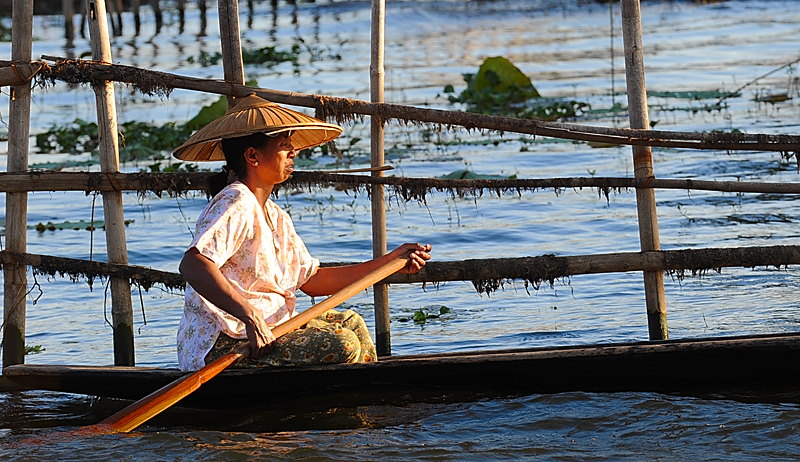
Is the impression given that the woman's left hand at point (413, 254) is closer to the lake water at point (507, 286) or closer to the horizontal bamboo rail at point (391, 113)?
the lake water at point (507, 286)

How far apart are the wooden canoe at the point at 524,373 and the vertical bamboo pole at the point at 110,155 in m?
0.42

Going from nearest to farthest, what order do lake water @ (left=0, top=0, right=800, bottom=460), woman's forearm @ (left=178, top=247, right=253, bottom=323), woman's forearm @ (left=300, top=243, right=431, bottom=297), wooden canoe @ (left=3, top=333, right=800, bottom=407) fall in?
woman's forearm @ (left=178, top=247, right=253, bottom=323) → lake water @ (left=0, top=0, right=800, bottom=460) → wooden canoe @ (left=3, top=333, right=800, bottom=407) → woman's forearm @ (left=300, top=243, right=431, bottom=297)

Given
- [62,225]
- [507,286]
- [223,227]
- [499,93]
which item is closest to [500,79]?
[499,93]

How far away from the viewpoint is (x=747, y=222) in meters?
6.14

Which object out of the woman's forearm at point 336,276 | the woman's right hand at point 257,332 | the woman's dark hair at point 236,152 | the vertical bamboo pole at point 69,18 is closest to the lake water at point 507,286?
the woman's right hand at point 257,332

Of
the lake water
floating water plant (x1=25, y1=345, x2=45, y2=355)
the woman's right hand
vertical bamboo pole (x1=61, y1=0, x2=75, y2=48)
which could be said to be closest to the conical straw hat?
the woman's right hand

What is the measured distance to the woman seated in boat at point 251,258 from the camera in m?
2.86

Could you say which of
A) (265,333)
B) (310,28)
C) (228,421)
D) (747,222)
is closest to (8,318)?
(228,421)

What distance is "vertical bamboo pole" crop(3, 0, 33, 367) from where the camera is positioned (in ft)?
11.6

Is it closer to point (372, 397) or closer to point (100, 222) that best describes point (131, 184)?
point (372, 397)

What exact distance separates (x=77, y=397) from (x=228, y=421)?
2.63 feet

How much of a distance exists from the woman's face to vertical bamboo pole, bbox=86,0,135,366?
0.75m

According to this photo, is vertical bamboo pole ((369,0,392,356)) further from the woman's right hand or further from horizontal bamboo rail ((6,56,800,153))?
the woman's right hand

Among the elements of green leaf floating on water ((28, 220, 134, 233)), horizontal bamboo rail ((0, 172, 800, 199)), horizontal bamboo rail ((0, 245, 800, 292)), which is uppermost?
green leaf floating on water ((28, 220, 134, 233))
